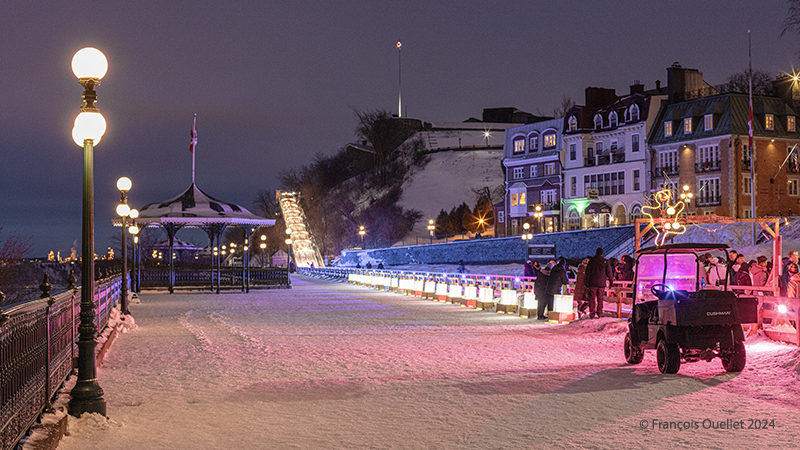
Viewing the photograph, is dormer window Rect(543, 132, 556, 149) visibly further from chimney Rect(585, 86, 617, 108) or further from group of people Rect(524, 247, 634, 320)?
group of people Rect(524, 247, 634, 320)

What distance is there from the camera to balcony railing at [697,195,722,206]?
58206 mm

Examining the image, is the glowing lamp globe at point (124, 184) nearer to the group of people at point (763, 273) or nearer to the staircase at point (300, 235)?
the group of people at point (763, 273)

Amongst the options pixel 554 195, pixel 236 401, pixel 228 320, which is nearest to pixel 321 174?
pixel 554 195

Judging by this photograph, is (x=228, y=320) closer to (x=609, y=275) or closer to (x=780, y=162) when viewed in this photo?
(x=609, y=275)

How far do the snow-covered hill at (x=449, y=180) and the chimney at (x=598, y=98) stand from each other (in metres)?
61.1

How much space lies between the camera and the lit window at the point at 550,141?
75188mm

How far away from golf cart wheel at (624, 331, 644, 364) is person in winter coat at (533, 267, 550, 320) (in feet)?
29.4

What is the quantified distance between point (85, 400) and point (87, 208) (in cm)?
213

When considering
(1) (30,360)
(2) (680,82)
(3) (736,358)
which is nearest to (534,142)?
(2) (680,82)

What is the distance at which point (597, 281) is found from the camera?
805 inches

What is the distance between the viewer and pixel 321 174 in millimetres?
159500

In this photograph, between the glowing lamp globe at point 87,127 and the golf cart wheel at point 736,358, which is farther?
the golf cart wheel at point 736,358

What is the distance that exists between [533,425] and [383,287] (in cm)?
3732

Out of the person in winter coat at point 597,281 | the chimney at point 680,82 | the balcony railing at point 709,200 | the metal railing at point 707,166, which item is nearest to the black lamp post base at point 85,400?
the person in winter coat at point 597,281
